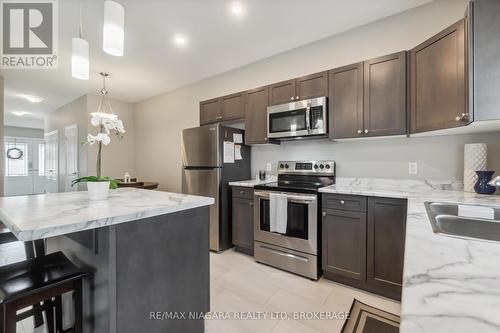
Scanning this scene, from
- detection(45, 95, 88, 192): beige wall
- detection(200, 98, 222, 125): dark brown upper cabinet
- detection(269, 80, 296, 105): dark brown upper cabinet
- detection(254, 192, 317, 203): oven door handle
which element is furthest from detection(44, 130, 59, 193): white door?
detection(254, 192, 317, 203): oven door handle

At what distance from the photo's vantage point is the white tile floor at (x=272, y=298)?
64.9 inches

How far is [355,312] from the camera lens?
1.78 metres

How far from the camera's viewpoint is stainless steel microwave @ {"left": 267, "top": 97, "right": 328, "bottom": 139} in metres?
2.44

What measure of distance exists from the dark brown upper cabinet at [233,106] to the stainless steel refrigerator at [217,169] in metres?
0.24

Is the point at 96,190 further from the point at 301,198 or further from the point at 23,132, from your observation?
the point at 23,132

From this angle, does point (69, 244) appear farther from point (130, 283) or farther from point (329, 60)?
point (329, 60)

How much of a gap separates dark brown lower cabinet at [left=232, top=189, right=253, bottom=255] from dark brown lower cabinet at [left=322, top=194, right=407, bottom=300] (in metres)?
0.95

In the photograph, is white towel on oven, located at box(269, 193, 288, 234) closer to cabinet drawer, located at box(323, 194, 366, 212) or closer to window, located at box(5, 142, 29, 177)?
cabinet drawer, located at box(323, 194, 366, 212)

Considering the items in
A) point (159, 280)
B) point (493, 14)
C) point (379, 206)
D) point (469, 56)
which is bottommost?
point (159, 280)

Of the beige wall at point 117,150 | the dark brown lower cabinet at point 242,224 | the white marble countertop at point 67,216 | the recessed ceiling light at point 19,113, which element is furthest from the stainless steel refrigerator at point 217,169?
the recessed ceiling light at point 19,113

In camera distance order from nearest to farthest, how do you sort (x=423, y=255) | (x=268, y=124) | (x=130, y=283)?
(x=423, y=255), (x=130, y=283), (x=268, y=124)

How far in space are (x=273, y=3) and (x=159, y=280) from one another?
2.49 meters

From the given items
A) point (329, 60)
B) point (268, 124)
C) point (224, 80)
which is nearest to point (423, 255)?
point (268, 124)

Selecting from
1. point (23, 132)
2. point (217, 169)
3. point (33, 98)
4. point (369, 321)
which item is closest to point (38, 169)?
point (23, 132)
